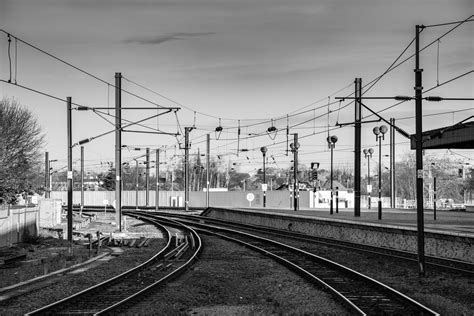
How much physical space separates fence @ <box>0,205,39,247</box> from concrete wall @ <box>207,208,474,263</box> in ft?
50.4

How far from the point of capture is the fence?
85.7 feet

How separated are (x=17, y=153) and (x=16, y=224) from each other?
18.8 m

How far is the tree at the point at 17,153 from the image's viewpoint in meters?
42.5

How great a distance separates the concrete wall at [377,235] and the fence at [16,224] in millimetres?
15349

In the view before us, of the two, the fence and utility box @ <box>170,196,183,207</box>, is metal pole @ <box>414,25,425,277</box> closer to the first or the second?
the fence

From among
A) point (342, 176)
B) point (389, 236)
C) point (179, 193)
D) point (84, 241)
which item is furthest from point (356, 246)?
point (342, 176)

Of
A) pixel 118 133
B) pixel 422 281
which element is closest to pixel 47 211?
pixel 118 133

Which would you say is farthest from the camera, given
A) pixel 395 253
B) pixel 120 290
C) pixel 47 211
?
pixel 47 211

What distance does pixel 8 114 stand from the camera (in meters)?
48.6

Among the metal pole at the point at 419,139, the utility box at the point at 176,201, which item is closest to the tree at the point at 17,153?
the metal pole at the point at 419,139

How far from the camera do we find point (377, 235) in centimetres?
2672

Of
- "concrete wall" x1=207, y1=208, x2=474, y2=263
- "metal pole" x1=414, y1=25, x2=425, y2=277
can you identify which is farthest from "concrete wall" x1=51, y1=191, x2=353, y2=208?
"metal pole" x1=414, y1=25, x2=425, y2=277

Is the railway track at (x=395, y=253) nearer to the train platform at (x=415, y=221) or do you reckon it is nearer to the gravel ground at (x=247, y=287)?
the gravel ground at (x=247, y=287)

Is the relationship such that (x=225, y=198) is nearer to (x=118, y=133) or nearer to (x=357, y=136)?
(x=357, y=136)
